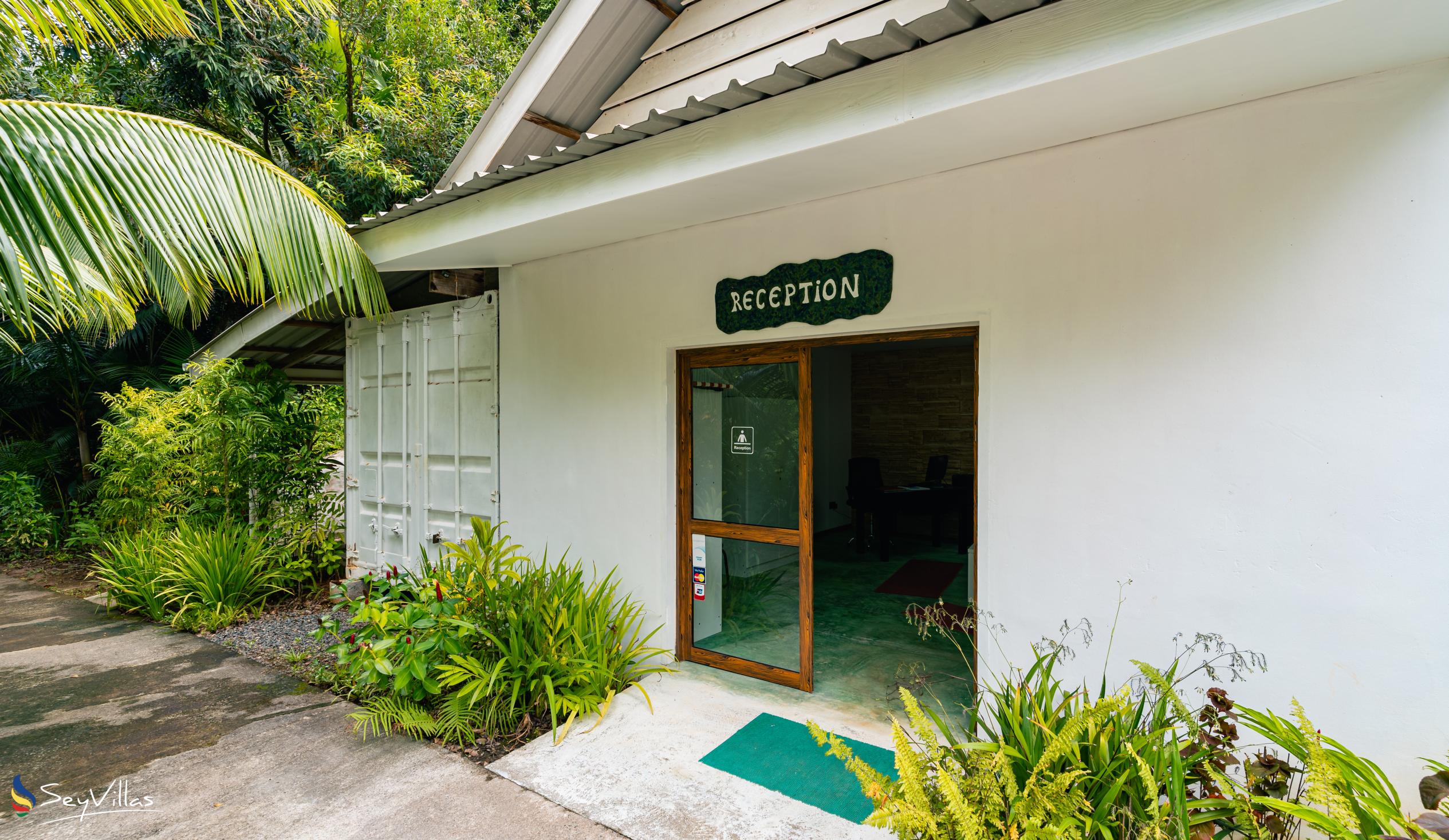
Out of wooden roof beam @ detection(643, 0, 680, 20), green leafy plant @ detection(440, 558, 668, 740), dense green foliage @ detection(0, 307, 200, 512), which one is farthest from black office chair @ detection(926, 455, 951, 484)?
dense green foliage @ detection(0, 307, 200, 512)

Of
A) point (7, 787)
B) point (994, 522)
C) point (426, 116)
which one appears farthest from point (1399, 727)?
point (426, 116)

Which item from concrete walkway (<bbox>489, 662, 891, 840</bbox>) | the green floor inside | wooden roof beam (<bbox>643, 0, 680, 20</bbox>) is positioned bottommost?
concrete walkway (<bbox>489, 662, 891, 840</bbox>)

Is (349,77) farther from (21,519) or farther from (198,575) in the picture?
(198,575)

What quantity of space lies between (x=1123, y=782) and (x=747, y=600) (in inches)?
94.3

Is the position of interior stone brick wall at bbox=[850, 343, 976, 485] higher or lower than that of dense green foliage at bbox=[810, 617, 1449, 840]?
higher

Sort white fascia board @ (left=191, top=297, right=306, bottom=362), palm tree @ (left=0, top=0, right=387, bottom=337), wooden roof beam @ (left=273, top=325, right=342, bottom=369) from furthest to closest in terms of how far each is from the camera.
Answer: wooden roof beam @ (left=273, top=325, right=342, bottom=369) < white fascia board @ (left=191, top=297, right=306, bottom=362) < palm tree @ (left=0, top=0, right=387, bottom=337)

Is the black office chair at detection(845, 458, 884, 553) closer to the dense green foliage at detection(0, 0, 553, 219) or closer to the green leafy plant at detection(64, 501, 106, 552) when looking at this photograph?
the dense green foliage at detection(0, 0, 553, 219)

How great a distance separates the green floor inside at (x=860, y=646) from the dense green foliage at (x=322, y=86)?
761 centimetres

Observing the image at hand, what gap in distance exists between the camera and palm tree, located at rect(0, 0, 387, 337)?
7.82 feet

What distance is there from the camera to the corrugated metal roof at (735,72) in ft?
7.56

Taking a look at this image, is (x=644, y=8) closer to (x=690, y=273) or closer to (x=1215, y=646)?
(x=690, y=273)

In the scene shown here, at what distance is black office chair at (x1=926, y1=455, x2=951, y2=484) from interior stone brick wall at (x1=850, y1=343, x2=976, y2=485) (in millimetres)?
524

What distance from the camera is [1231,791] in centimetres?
205

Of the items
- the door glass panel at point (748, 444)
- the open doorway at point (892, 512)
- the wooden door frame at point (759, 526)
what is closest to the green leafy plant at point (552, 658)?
the wooden door frame at point (759, 526)
